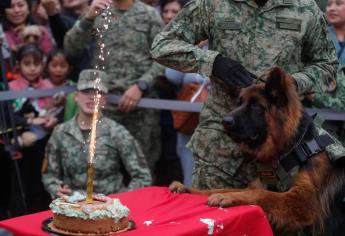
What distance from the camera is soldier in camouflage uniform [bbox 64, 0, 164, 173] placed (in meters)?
7.18

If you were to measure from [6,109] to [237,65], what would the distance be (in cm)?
300

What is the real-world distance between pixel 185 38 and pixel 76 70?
2.90m

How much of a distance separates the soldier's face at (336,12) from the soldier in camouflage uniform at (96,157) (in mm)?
2048

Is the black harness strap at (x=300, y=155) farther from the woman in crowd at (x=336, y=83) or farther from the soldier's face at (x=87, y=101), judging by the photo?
the soldier's face at (x=87, y=101)

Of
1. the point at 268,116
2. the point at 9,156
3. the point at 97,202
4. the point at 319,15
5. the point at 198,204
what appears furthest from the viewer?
the point at 9,156

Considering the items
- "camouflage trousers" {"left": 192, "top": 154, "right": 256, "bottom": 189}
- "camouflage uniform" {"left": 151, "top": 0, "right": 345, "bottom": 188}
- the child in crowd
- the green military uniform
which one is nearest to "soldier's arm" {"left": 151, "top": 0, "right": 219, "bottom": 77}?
"camouflage uniform" {"left": 151, "top": 0, "right": 345, "bottom": 188}

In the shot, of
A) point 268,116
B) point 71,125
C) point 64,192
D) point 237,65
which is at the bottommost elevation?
point 64,192

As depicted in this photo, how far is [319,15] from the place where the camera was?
5004mm

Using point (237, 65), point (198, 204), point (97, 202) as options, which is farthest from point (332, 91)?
point (97, 202)

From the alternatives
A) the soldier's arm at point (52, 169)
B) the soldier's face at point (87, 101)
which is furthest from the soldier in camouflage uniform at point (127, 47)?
the soldier's arm at point (52, 169)

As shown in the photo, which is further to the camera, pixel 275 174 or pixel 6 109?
pixel 6 109

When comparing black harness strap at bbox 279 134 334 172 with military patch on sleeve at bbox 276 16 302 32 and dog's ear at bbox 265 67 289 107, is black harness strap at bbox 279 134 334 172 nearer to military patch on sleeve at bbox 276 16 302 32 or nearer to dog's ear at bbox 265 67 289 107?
dog's ear at bbox 265 67 289 107

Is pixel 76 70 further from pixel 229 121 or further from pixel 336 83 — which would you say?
pixel 229 121

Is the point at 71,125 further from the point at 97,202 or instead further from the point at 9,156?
the point at 97,202
